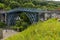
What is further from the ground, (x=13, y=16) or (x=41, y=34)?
(x=41, y=34)

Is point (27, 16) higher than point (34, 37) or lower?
lower

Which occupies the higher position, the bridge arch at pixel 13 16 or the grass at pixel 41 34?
the grass at pixel 41 34

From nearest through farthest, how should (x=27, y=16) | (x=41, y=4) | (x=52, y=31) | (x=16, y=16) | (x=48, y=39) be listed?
(x=48, y=39), (x=52, y=31), (x=27, y=16), (x=16, y=16), (x=41, y=4)

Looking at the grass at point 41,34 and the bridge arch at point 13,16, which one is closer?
the grass at point 41,34

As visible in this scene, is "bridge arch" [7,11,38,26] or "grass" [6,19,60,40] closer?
"grass" [6,19,60,40]

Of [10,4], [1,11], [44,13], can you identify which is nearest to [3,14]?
[1,11]

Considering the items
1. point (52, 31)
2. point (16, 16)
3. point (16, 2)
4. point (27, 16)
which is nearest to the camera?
point (52, 31)

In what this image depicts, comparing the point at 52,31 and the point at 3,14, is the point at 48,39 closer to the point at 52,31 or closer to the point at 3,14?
the point at 52,31

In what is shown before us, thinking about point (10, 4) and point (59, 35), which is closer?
point (59, 35)

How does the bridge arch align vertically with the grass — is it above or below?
below

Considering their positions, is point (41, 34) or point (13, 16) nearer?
point (41, 34)
